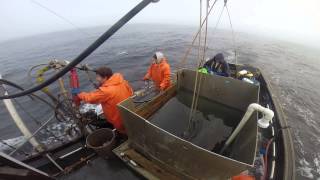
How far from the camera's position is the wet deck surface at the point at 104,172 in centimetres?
299

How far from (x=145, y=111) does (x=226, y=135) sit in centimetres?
175

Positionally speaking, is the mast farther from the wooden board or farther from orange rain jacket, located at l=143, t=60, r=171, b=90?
orange rain jacket, located at l=143, t=60, r=171, b=90

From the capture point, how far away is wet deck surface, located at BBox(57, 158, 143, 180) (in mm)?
2986

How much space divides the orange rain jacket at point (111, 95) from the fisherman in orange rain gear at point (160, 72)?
175cm

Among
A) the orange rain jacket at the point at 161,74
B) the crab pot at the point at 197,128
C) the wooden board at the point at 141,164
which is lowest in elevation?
the wooden board at the point at 141,164

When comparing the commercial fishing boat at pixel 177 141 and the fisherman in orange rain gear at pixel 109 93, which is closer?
the commercial fishing boat at pixel 177 141

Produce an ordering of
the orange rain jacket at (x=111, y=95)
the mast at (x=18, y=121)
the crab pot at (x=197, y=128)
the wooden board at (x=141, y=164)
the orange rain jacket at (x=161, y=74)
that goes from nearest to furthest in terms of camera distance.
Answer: the crab pot at (x=197, y=128), the mast at (x=18, y=121), the wooden board at (x=141, y=164), the orange rain jacket at (x=111, y=95), the orange rain jacket at (x=161, y=74)

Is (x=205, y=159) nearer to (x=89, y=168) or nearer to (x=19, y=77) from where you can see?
(x=89, y=168)

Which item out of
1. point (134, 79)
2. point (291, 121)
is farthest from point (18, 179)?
point (291, 121)

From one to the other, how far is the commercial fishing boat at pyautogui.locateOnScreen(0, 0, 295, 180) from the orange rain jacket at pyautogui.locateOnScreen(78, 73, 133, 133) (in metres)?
0.35

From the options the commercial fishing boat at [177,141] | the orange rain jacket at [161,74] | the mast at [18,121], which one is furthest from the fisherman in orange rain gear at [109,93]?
the orange rain jacket at [161,74]

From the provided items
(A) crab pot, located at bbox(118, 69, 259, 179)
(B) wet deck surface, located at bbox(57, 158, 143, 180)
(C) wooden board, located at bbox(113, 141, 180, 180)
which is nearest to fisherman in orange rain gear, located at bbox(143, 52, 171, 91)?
(A) crab pot, located at bbox(118, 69, 259, 179)

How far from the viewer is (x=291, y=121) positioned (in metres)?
8.51

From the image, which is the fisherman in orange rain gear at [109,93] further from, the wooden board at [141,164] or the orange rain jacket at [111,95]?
the wooden board at [141,164]
